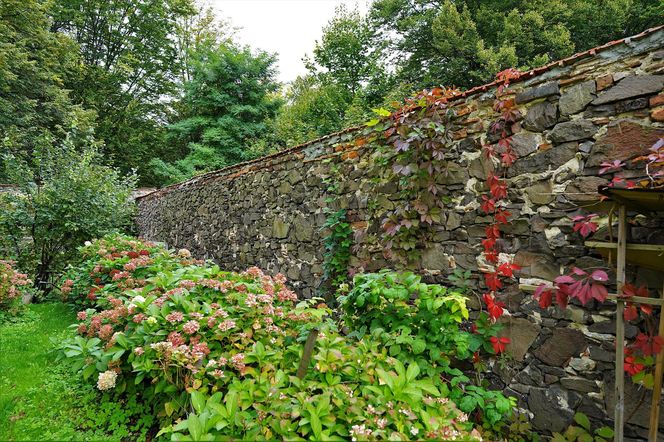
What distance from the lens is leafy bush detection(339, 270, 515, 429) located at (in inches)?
78.4

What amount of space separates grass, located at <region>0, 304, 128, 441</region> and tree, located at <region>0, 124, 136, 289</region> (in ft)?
9.26

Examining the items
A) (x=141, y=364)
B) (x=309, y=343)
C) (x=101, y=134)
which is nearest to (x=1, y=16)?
(x=101, y=134)

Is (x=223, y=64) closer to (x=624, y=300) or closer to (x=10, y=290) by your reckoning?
(x=10, y=290)

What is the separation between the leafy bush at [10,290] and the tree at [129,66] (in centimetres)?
1231

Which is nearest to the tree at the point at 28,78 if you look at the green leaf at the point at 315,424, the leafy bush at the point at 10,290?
the leafy bush at the point at 10,290

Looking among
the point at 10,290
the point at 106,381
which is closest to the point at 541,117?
the point at 106,381

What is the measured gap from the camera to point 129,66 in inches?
590

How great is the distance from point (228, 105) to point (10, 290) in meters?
9.63

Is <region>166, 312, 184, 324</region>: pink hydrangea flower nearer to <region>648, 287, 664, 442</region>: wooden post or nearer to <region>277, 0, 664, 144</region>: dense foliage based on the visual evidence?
<region>648, 287, 664, 442</region>: wooden post

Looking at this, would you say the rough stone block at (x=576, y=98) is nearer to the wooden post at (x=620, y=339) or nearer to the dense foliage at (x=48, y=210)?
the wooden post at (x=620, y=339)

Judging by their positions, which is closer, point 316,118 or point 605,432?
point 605,432

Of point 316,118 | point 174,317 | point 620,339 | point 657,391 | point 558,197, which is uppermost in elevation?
point 316,118

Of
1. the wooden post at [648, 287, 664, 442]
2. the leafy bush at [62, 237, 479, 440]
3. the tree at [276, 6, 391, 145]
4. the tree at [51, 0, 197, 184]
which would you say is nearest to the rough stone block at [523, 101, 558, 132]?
the wooden post at [648, 287, 664, 442]

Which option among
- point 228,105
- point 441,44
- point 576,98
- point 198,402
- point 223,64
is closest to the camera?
point 198,402
